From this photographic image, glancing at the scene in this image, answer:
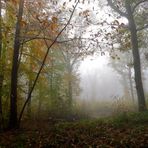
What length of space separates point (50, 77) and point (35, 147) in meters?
11.3

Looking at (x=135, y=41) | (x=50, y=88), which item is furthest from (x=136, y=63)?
(x=50, y=88)

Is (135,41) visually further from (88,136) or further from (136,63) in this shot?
(88,136)

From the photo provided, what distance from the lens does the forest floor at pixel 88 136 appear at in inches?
308

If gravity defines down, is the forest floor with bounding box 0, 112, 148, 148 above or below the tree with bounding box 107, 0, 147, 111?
below

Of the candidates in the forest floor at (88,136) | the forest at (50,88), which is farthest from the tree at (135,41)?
the forest floor at (88,136)

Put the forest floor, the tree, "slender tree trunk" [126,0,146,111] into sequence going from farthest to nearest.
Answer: the tree → "slender tree trunk" [126,0,146,111] → the forest floor

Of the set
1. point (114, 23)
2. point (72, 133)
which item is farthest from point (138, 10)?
point (72, 133)

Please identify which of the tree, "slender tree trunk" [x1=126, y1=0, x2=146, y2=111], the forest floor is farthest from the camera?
the tree

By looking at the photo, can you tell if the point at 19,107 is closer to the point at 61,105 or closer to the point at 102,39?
the point at 61,105

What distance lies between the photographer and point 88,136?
8.76 m

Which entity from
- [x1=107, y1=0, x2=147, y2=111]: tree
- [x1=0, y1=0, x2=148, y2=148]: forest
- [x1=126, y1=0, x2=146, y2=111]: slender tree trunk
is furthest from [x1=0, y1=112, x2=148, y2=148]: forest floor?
[x1=107, y1=0, x2=147, y2=111]: tree

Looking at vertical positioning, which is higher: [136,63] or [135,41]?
[135,41]

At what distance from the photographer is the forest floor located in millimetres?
7828

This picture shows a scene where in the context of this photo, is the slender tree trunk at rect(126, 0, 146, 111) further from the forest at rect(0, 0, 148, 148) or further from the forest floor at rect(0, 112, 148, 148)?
the forest floor at rect(0, 112, 148, 148)
